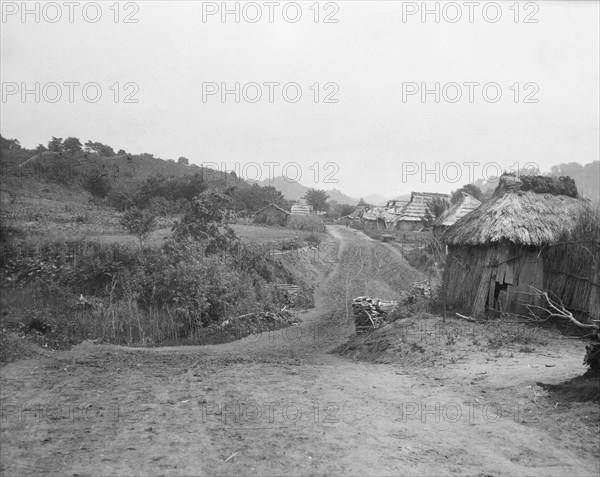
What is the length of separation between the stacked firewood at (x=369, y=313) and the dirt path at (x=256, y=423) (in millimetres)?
3435

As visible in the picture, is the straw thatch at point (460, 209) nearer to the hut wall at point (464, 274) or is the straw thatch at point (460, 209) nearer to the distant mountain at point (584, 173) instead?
the hut wall at point (464, 274)

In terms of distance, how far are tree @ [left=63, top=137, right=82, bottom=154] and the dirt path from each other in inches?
1953

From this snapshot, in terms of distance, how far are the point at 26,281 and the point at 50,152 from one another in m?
40.2

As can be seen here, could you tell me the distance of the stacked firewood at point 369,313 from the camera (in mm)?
12019

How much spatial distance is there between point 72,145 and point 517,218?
5217 centimetres

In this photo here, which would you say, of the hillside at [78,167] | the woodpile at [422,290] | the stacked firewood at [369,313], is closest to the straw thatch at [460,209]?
the woodpile at [422,290]

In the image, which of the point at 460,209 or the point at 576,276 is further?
the point at 460,209

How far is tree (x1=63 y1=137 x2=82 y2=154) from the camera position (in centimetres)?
5275

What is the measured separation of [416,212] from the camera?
144ft

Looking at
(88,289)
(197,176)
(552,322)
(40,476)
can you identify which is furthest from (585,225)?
(197,176)

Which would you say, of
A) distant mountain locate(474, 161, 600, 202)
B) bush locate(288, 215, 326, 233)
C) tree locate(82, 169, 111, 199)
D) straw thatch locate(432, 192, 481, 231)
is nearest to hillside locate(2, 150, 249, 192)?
tree locate(82, 169, 111, 199)

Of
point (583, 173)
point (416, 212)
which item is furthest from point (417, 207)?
point (583, 173)

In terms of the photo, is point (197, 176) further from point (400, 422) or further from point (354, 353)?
point (400, 422)

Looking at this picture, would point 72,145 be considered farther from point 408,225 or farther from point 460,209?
point 460,209
